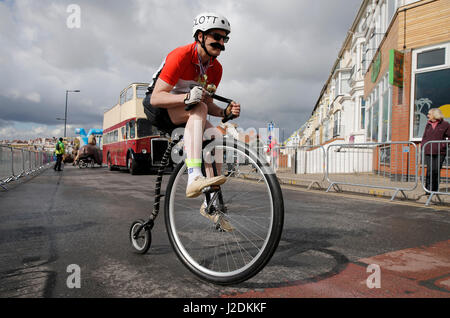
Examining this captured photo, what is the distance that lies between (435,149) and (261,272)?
258 inches

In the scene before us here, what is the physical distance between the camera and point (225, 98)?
108 inches

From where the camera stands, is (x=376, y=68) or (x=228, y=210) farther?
(x=376, y=68)

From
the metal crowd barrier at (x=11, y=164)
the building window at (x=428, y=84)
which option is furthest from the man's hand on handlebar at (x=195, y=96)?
A: the building window at (x=428, y=84)

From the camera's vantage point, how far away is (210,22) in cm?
254

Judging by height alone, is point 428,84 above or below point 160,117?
above

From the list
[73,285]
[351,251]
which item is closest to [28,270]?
[73,285]

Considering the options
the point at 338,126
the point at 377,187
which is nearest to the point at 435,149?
the point at 377,187

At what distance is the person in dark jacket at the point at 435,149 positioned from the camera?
7316 mm

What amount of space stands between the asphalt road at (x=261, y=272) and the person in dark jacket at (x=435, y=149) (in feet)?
7.56

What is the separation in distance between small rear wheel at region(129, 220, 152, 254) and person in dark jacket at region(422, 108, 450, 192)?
21.6 feet

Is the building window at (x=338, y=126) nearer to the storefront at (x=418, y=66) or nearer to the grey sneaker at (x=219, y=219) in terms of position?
the storefront at (x=418, y=66)

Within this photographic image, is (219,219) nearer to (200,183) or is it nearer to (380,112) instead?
(200,183)

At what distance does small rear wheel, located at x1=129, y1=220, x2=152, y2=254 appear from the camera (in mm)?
3129

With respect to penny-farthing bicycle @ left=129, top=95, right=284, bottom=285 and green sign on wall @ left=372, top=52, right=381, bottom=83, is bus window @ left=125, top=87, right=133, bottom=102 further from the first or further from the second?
penny-farthing bicycle @ left=129, top=95, right=284, bottom=285
